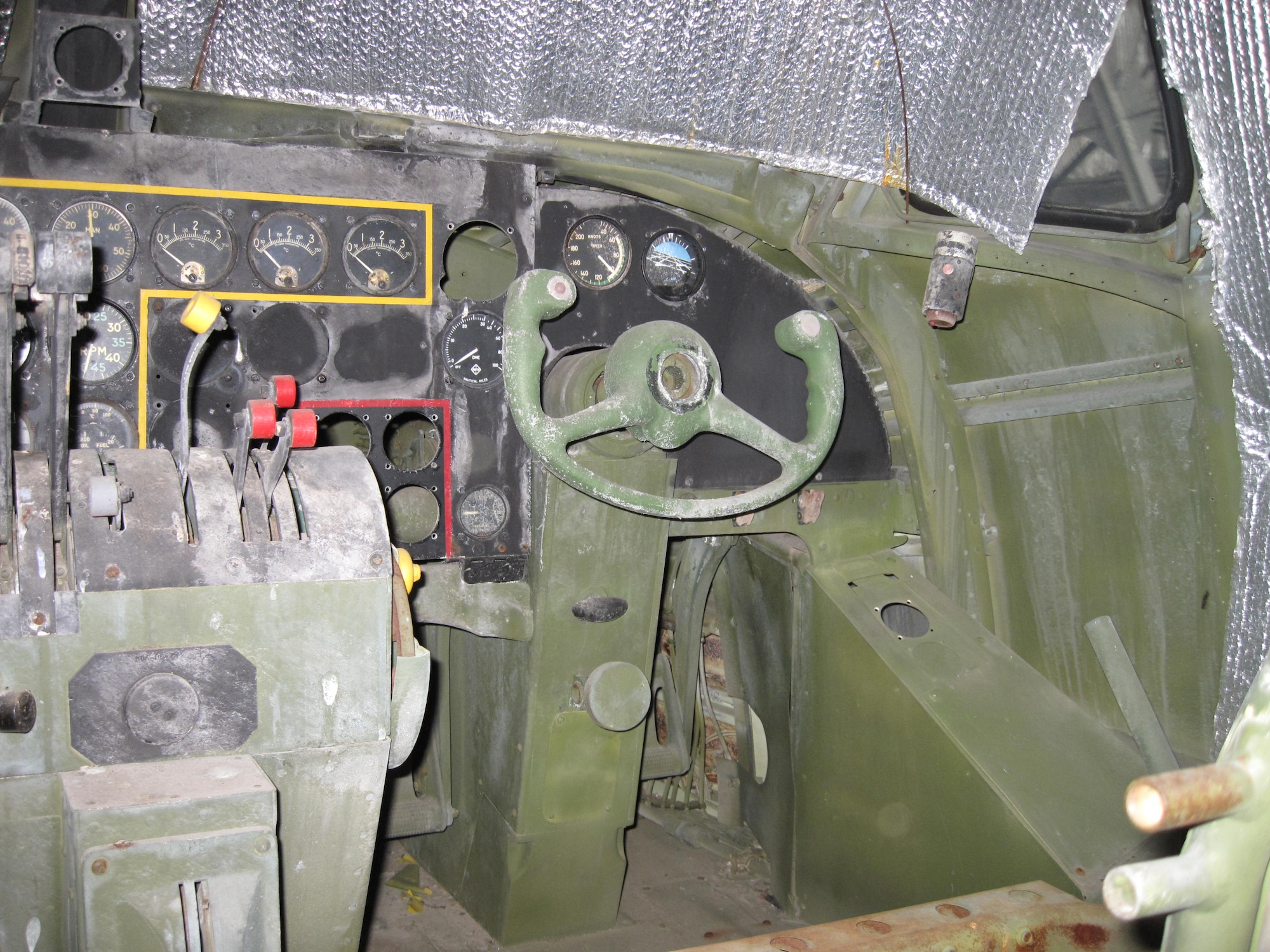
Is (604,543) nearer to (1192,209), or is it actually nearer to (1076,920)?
(1076,920)

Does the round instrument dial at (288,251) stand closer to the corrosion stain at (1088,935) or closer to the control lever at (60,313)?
the control lever at (60,313)

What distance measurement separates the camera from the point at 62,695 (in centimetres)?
108

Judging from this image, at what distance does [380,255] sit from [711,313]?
29.8 inches

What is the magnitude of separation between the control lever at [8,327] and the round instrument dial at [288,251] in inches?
34.2

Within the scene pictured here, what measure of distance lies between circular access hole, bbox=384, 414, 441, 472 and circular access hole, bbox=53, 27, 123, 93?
1.12m

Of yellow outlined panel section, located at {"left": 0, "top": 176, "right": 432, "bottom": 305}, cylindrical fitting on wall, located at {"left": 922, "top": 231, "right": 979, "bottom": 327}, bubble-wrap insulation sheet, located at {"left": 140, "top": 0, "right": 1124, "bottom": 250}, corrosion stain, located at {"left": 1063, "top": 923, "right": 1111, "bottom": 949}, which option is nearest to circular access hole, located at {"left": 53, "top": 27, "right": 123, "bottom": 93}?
bubble-wrap insulation sheet, located at {"left": 140, "top": 0, "right": 1124, "bottom": 250}

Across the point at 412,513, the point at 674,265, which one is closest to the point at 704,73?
the point at 674,265

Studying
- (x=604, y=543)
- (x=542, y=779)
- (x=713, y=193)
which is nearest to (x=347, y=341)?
(x=604, y=543)

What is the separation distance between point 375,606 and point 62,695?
1.13 feet

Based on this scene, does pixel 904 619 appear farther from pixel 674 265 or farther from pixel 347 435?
pixel 347 435

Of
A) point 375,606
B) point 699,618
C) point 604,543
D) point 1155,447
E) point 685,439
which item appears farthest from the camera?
point 699,618

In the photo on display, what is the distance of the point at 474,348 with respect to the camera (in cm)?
213

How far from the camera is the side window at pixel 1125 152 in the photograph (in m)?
1.70

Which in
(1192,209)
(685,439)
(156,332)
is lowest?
(685,439)
